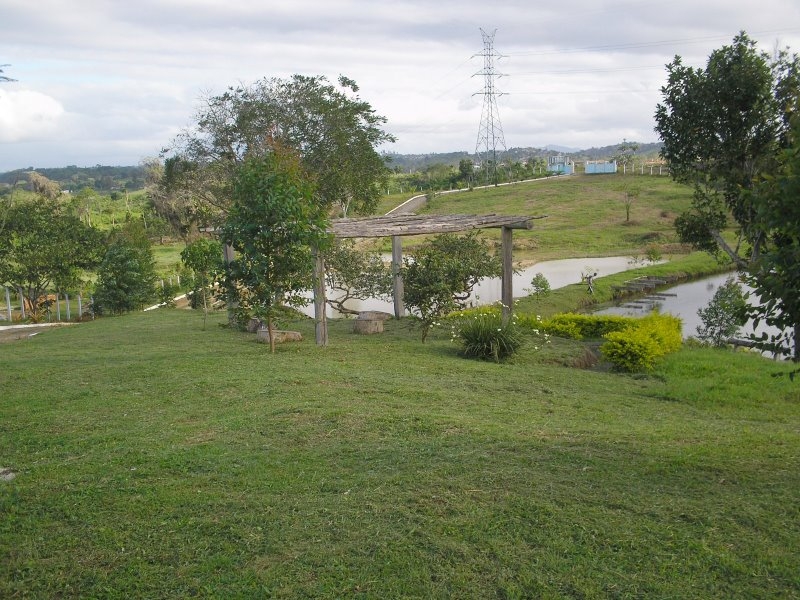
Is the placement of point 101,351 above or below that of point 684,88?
below

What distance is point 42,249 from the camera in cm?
1861

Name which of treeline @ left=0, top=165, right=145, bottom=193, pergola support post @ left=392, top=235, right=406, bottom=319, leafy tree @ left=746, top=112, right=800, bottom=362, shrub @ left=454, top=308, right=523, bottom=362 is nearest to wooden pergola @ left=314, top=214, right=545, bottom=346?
pergola support post @ left=392, top=235, right=406, bottom=319

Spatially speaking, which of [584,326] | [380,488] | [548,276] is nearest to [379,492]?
[380,488]

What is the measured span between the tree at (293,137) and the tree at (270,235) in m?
9.02

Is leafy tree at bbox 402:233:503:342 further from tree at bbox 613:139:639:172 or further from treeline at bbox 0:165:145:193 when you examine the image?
treeline at bbox 0:165:145:193

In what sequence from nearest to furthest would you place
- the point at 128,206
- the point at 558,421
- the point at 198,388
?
the point at 558,421
the point at 198,388
the point at 128,206

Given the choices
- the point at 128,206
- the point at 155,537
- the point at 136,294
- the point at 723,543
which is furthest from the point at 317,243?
the point at 128,206

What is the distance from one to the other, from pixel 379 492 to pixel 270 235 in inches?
238

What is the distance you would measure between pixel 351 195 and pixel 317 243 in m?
10.6

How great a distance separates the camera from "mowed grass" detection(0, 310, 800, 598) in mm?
3703

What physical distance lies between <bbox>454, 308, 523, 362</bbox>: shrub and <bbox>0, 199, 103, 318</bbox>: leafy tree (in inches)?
483

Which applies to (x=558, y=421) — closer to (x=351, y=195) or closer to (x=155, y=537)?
(x=155, y=537)

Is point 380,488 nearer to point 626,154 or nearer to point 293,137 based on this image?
point 293,137

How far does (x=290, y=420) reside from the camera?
640 cm
